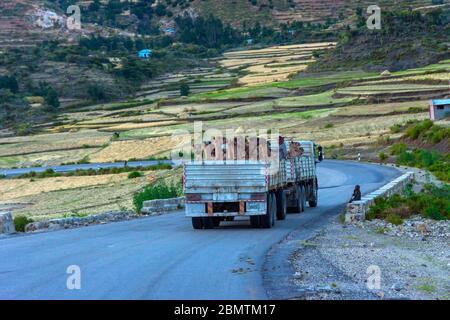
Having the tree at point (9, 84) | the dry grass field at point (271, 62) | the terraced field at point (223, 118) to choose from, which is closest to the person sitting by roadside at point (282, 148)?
the terraced field at point (223, 118)

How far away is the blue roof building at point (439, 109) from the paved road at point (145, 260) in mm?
48782

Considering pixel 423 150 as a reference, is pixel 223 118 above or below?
below

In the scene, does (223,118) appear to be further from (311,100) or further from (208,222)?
(208,222)

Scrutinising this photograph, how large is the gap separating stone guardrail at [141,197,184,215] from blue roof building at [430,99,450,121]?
1790 inches

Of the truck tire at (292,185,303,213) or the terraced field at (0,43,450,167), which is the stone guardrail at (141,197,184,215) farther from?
the terraced field at (0,43,450,167)

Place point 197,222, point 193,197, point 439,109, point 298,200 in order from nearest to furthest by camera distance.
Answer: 1. point 193,197
2. point 197,222
3. point 298,200
4. point 439,109

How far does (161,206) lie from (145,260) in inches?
632

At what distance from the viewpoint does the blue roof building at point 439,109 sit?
77.1 metres

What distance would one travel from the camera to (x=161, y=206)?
1356 inches

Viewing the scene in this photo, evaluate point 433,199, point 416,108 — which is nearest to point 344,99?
point 416,108

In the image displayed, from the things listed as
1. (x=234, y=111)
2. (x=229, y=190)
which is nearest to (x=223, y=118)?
(x=234, y=111)

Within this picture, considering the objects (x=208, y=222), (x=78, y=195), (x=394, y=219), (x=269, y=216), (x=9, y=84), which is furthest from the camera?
(x=9, y=84)

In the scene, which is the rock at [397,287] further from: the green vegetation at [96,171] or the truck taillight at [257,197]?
the green vegetation at [96,171]
